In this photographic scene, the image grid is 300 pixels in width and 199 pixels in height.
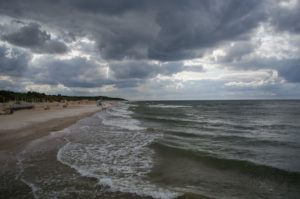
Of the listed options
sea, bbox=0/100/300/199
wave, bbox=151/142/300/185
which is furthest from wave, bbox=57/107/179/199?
wave, bbox=151/142/300/185

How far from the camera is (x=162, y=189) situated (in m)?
8.20

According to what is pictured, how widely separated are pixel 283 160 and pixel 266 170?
2612 mm

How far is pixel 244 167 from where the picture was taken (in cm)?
1141

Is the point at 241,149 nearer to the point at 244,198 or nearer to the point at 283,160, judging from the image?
the point at 283,160

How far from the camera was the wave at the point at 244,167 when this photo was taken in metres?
9.98

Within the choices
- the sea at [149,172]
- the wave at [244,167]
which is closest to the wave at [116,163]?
the sea at [149,172]

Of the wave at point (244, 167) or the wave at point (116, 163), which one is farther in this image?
the wave at point (244, 167)

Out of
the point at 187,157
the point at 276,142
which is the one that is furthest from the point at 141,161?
the point at 276,142

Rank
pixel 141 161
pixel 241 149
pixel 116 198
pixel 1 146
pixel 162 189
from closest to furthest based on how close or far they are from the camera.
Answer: pixel 116 198 < pixel 162 189 < pixel 141 161 < pixel 1 146 < pixel 241 149

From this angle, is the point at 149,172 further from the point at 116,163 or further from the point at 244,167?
the point at 244,167

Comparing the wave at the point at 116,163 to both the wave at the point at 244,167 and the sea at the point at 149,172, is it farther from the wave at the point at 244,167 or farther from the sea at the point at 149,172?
the wave at the point at 244,167

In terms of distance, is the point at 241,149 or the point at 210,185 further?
the point at 241,149

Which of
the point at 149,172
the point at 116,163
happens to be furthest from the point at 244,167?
the point at 116,163

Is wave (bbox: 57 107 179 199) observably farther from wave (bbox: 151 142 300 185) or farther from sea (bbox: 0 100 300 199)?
wave (bbox: 151 142 300 185)
